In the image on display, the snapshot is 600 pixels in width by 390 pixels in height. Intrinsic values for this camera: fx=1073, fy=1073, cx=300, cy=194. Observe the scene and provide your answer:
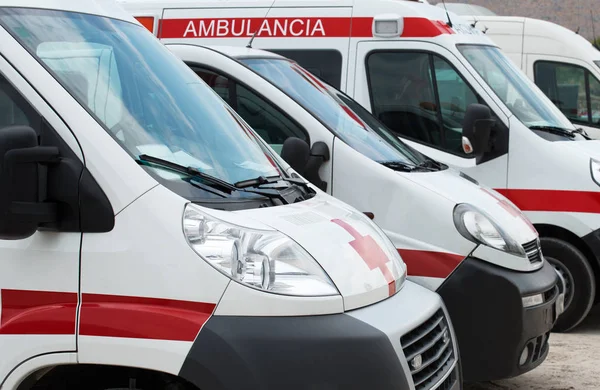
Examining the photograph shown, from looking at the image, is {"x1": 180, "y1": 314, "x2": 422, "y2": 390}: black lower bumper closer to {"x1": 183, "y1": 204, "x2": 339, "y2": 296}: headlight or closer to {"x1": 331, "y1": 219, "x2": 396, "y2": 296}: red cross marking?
{"x1": 183, "y1": 204, "x2": 339, "y2": 296}: headlight

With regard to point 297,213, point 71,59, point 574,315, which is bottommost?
point 574,315

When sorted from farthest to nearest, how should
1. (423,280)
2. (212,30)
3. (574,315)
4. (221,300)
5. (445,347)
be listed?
(212,30), (574,315), (423,280), (445,347), (221,300)

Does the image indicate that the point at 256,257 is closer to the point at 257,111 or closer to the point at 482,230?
the point at 482,230

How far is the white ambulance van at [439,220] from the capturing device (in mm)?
5047

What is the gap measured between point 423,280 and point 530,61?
240 inches

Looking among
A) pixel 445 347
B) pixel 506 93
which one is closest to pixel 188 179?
pixel 445 347

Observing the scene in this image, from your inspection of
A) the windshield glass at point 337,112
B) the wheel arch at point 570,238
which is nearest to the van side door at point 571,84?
the wheel arch at point 570,238

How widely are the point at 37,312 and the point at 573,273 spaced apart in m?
4.87

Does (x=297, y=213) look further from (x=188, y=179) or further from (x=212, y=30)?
(x=212, y=30)

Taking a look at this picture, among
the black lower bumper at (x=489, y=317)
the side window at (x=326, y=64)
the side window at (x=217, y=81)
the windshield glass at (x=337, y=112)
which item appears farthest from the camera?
the side window at (x=326, y=64)

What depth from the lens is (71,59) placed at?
11.5ft

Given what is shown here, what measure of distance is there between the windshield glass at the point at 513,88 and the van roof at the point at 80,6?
154 inches

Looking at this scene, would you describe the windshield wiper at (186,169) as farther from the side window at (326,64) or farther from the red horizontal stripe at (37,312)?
the side window at (326,64)

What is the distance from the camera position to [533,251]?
213 inches
